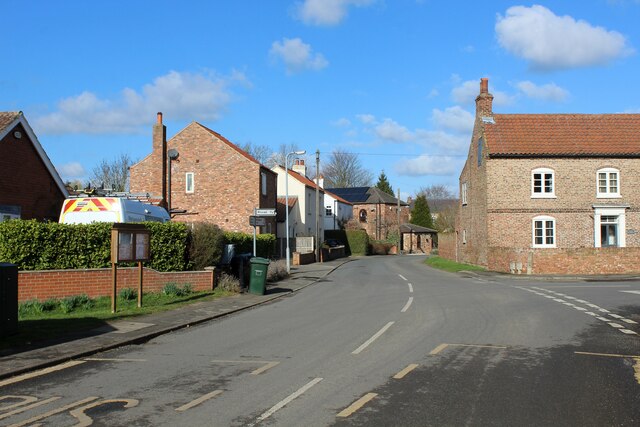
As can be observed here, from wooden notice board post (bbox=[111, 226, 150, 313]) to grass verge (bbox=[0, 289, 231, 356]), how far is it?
572 millimetres

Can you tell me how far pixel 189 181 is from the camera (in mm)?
42969

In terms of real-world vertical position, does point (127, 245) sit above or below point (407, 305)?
above

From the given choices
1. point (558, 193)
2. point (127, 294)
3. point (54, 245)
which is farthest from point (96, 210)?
point (558, 193)

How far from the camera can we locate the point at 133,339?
37.4 feet

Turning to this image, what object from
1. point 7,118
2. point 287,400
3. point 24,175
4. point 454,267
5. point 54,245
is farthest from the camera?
point 454,267

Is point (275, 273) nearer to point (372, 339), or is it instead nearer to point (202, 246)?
point (202, 246)

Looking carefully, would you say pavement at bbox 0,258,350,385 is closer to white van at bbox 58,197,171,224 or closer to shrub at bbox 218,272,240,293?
Result: shrub at bbox 218,272,240,293

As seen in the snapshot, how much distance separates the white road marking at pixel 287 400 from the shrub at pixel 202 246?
13.3m

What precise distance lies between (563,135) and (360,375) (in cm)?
3415

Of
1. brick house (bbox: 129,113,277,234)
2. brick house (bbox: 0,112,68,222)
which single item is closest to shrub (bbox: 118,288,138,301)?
brick house (bbox: 0,112,68,222)

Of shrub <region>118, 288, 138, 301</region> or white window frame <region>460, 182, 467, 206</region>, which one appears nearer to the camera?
shrub <region>118, 288, 138, 301</region>

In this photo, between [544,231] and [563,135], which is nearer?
[544,231]

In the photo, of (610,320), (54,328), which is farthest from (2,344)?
(610,320)

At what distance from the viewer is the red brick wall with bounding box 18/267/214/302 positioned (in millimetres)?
15828
